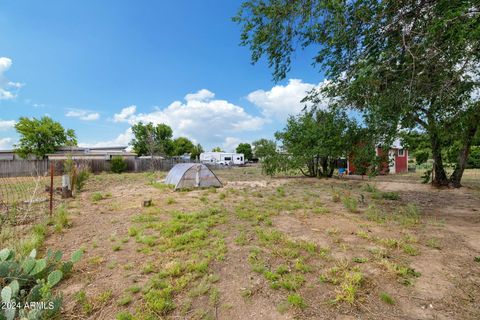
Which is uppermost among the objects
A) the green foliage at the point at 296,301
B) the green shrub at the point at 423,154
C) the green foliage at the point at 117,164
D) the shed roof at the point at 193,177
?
the green shrub at the point at 423,154

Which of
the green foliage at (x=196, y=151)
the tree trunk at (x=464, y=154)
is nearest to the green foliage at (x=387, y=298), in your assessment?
the tree trunk at (x=464, y=154)

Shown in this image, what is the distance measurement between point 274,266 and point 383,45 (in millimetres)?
3926

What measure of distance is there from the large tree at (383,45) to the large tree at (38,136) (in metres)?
28.1

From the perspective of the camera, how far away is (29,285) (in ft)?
8.54

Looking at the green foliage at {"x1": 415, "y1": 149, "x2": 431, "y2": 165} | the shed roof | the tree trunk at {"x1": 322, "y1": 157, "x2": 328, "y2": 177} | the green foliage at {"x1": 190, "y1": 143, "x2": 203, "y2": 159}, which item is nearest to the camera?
the shed roof

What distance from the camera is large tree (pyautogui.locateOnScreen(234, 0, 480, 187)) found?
320 cm

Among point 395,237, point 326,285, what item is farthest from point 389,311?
point 395,237

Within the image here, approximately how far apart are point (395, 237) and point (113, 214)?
6.44 meters

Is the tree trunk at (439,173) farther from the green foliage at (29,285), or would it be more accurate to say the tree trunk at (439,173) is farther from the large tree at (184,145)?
the large tree at (184,145)

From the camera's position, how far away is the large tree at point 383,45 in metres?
3.20

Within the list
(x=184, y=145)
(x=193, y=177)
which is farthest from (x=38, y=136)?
(x=184, y=145)

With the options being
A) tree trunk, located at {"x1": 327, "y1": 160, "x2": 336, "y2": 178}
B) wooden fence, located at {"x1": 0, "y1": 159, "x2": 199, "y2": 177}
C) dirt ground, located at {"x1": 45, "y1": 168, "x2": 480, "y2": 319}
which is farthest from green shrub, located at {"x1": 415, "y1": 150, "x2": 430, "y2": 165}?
wooden fence, located at {"x1": 0, "y1": 159, "x2": 199, "y2": 177}

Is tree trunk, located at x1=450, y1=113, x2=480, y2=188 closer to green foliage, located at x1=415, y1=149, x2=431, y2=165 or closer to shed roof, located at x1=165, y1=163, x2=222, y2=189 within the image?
green foliage, located at x1=415, y1=149, x2=431, y2=165

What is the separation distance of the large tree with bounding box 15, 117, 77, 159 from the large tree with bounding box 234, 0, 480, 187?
2807cm
